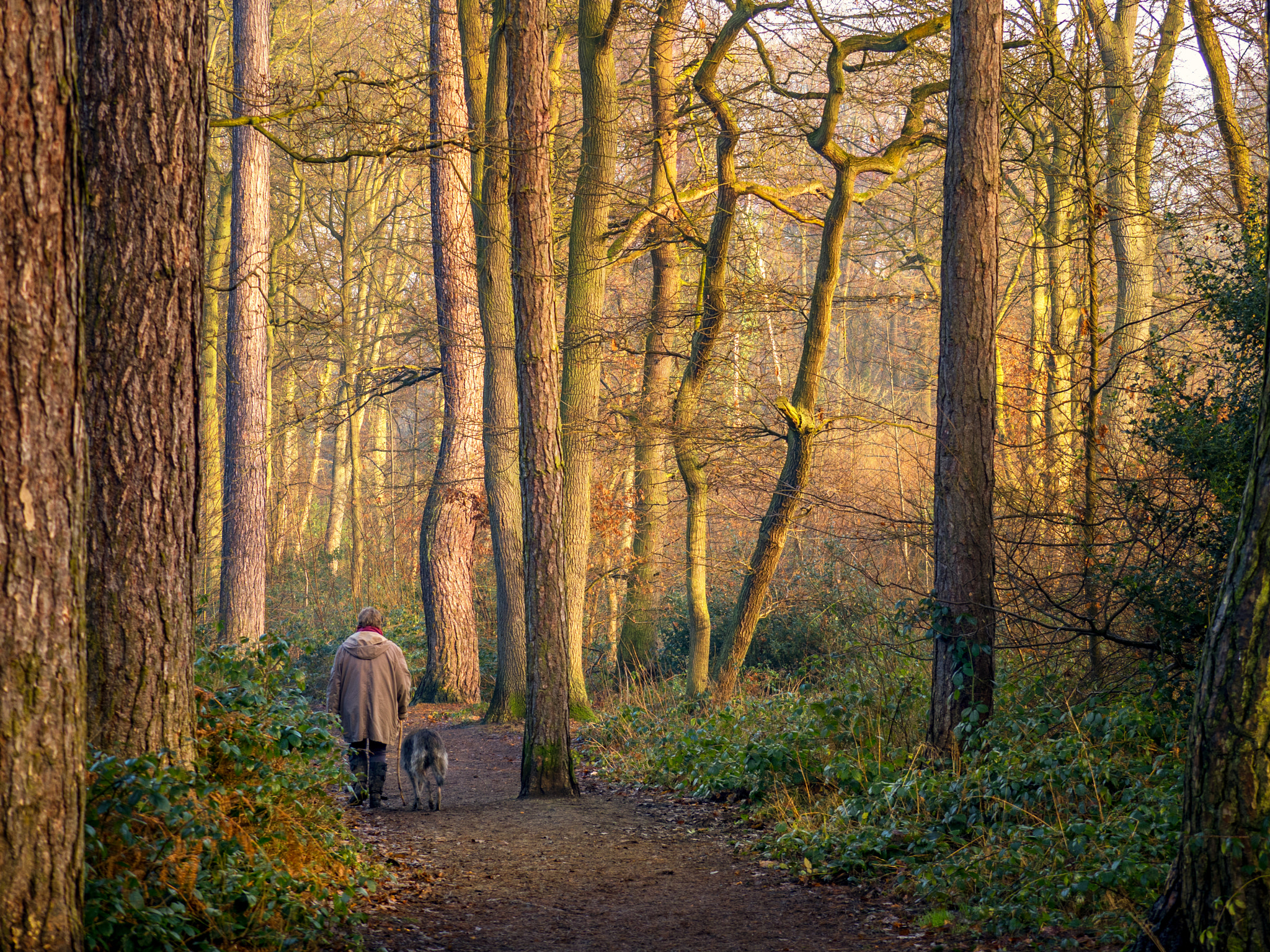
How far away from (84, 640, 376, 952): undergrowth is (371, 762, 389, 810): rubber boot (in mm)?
2990

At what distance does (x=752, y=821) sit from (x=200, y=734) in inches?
188

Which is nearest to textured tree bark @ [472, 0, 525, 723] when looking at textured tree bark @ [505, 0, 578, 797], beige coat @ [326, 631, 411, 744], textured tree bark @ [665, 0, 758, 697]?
textured tree bark @ [665, 0, 758, 697]

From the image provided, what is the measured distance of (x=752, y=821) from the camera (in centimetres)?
856

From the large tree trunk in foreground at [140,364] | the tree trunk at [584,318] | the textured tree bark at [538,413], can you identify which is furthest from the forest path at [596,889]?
the tree trunk at [584,318]

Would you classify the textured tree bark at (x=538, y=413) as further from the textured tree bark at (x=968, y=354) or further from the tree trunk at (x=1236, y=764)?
the tree trunk at (x=1236, y=764)

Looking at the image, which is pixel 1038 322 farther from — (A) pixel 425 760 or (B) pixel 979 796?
(A) pixel 425 760

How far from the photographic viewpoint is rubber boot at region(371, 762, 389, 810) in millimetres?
9711

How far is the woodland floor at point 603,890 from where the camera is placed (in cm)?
575

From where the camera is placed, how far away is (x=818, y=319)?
42.7 ft

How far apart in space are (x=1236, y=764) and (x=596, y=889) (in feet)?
14.2

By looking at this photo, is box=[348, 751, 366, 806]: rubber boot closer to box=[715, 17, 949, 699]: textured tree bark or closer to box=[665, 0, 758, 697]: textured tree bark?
box=[715, 17, 949, 699]: textured tree bark

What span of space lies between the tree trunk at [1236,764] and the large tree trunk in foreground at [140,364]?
184 inches

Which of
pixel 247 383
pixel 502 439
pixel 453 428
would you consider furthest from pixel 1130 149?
pixel 247 383

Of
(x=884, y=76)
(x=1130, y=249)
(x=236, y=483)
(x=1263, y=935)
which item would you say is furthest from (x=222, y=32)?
(x=1263, y=935)
